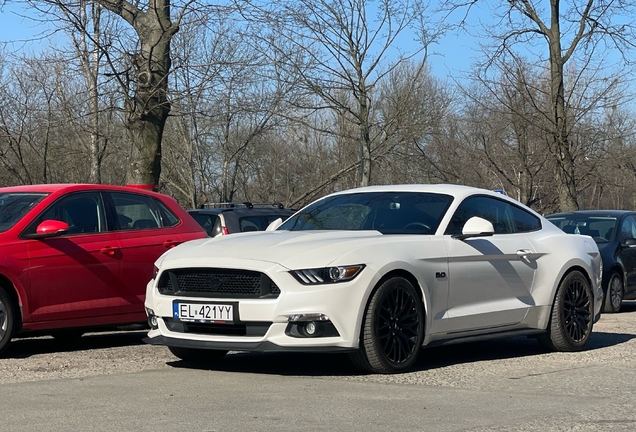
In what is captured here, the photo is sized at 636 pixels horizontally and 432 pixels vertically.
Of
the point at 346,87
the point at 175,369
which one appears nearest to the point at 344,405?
the point at 175,369

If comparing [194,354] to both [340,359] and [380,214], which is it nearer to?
[340,359]

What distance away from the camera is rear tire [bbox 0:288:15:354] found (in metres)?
8.10

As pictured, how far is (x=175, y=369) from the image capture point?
765cm

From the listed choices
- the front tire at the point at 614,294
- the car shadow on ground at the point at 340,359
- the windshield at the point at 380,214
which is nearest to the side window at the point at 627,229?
the front tire at the point at 614,294

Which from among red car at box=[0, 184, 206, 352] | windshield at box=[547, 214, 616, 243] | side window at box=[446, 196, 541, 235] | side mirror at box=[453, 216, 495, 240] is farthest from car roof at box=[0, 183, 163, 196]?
windshield at box=[547, 214, 616, 243]

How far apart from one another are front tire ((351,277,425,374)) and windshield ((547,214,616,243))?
8.50 m

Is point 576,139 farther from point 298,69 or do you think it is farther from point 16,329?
point 16,329

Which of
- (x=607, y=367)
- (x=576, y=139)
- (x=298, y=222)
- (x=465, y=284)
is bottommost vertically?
(x=607, y=367)

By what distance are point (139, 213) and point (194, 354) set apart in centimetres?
215

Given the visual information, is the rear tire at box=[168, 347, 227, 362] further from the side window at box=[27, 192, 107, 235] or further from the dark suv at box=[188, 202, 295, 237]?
the dark suv at box=[188, 202, 295, 237]

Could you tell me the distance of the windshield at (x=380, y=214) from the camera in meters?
8.10

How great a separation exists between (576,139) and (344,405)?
27232 mm

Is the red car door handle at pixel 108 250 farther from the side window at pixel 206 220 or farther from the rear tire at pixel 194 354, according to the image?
the side window at pixel 206 220

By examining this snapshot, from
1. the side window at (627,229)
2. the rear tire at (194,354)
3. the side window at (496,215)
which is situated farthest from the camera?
the side window at (627,229)
